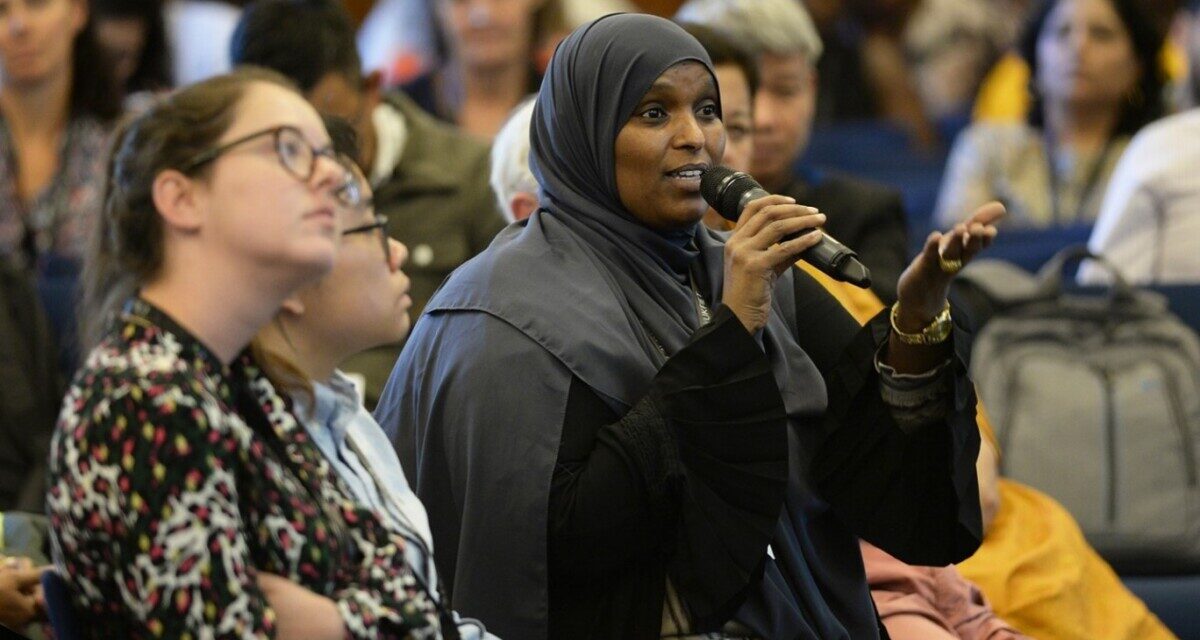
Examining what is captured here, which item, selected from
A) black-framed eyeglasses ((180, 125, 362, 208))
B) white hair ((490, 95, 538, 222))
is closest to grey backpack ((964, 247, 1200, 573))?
white hair ((490, 95, 538, 222))

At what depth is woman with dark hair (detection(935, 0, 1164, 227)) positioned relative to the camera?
199 inches

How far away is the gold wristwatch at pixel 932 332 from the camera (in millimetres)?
2377

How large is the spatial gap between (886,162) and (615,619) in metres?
4.37

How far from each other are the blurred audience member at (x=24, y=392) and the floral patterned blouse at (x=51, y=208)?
661 mm

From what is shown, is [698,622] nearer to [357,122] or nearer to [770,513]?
[770,513]

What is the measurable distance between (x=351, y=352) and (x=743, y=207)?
55cm

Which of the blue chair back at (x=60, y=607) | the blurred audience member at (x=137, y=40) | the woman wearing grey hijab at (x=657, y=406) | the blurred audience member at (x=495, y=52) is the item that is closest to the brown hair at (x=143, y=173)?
the blue chair back at (x=60, y=607)

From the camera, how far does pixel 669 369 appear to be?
2250 millimetres

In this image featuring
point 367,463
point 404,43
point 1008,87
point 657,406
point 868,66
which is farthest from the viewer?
point 868,66

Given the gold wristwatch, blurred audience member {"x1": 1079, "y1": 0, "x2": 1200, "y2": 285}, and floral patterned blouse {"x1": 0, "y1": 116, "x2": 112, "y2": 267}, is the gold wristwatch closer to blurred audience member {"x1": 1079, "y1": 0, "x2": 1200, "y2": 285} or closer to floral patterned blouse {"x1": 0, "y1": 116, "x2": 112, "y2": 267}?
blurred audience member {"x1": 1079, "y1": 0, "x2": 1200, "y2": 285}

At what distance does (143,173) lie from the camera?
1.75 meters

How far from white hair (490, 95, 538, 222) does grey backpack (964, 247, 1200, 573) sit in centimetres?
111

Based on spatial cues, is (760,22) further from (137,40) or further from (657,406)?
(137,40)

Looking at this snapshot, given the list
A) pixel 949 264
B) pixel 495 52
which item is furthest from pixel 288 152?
pixel 495 52
